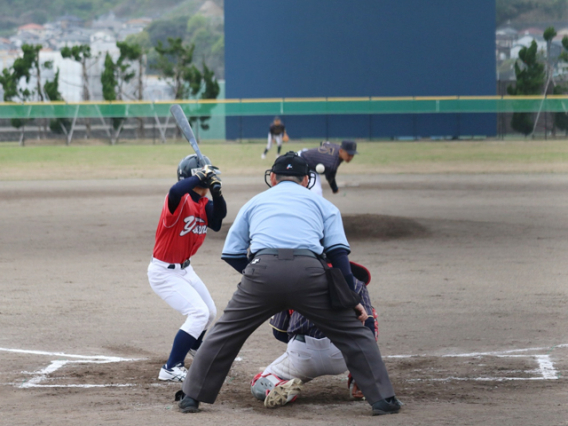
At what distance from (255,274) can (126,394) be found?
132 cm

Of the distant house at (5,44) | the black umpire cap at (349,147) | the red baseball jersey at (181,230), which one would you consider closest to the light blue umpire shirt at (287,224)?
the red baseball jersey at (181,230)

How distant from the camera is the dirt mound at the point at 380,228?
11969 millimetres

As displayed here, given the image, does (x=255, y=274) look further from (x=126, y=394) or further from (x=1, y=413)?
(x=1, y=413)

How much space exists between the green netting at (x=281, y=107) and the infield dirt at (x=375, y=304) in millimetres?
21136

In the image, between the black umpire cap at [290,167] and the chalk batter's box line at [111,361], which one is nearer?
the black umpire cap at [290,167]

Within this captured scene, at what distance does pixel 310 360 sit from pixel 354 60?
1409 inches

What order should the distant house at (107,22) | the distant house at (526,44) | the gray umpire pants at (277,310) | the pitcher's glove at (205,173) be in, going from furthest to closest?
the distant house at (107,22) → the distant house at (526,44) → the pitcher's glove at (205,173) → the gray umpire pants at (277,310)

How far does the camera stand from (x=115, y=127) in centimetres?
3869

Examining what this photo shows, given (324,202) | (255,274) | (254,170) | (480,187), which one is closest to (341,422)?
(255,274)

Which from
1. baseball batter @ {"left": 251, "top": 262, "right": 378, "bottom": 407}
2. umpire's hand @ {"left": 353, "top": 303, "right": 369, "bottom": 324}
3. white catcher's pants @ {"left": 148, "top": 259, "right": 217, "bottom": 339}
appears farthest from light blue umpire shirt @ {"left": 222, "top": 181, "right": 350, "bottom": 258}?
white catcher's pants @ {"left": 148, "top": 259, "right": 217, "bottom": 339}

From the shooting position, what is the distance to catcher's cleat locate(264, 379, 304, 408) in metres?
4.21

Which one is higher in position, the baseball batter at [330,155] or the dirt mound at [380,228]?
the baseball batter at [330,155]

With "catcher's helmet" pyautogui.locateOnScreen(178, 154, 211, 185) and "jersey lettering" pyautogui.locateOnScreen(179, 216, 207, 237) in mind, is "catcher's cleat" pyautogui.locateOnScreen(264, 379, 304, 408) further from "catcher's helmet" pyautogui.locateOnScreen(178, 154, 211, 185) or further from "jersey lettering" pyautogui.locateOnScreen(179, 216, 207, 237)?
"catcher's helmet" pyautogui.locateOnScreen(178, 154, 211, 185)

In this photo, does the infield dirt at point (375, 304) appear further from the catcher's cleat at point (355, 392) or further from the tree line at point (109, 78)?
the tree line at point (109, 78)
